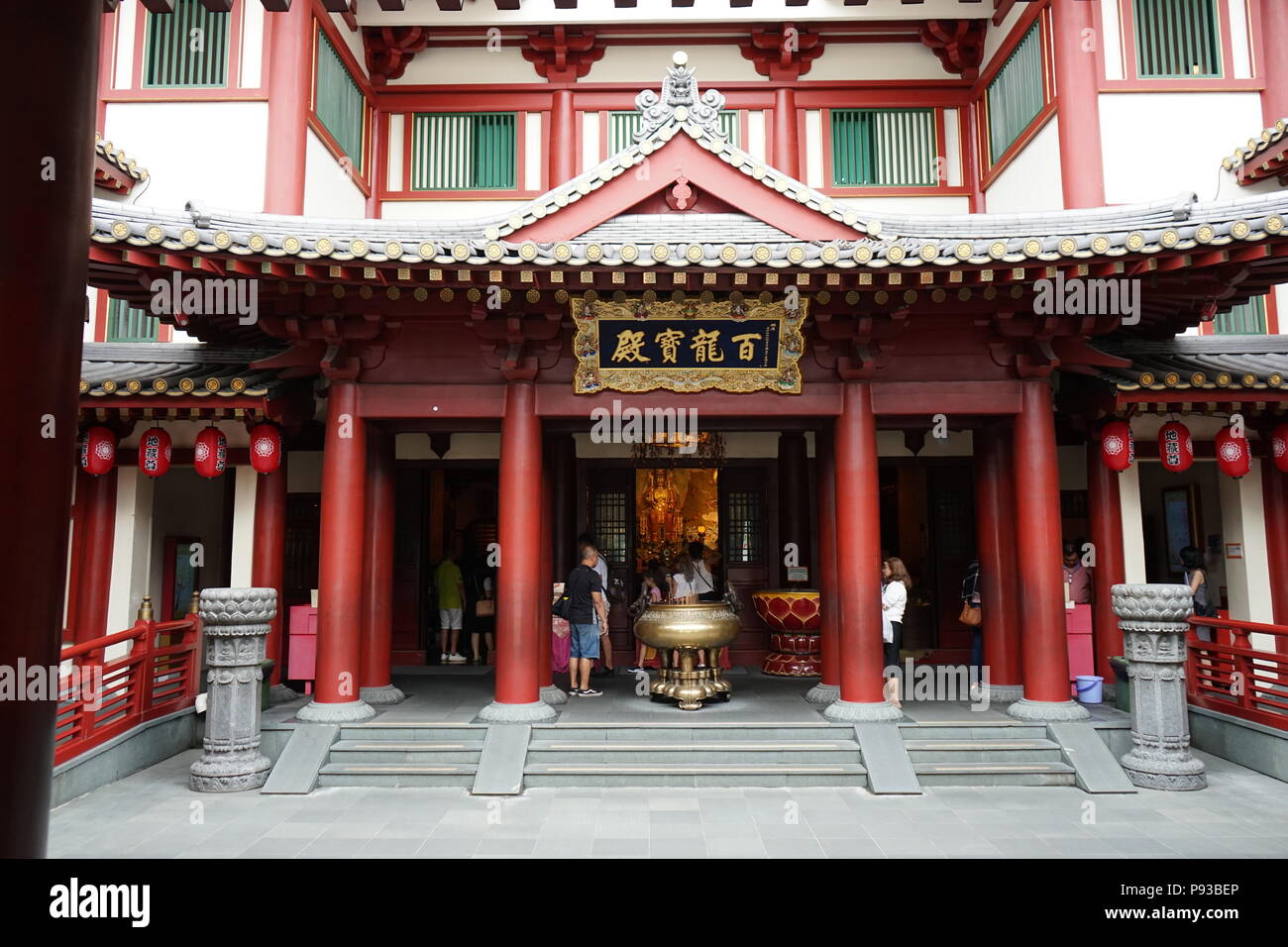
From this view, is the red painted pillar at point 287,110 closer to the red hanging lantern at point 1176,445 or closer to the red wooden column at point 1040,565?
the red wooden column at point 1040,565

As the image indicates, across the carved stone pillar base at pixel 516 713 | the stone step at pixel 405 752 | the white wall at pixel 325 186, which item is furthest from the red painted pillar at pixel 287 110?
the carved stone pillar base at pixel 516 713

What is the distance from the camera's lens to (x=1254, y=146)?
32.4 ft

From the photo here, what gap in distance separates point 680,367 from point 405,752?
448cm

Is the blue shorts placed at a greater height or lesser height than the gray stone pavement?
greater

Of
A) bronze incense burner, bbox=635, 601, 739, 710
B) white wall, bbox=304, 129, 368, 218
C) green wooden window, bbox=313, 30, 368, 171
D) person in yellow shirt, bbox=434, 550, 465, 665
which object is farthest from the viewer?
person in yellow shirt, bbox=434, 550, 465, 665

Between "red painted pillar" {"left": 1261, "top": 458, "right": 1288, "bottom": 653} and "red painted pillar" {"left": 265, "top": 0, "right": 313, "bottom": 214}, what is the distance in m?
12.4

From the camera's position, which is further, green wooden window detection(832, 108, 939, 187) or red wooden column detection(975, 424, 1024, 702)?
green wooden window detection(832, 108, 939, 187)

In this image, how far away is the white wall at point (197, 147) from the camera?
10.7 m

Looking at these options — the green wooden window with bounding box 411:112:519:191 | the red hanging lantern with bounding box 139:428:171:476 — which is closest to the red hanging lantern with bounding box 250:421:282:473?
the red hanging lantern with bounding box 139:428:171:476

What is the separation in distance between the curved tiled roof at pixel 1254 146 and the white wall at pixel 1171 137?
18cm

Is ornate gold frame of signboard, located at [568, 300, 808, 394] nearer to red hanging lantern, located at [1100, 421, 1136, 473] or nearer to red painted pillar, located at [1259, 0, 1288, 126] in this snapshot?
red hanging lantern, located at [1100, 421, 1136, 473]

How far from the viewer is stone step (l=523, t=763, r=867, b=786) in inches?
279

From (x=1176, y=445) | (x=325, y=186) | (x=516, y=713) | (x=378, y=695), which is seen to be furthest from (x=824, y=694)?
(x=325, y=186)
